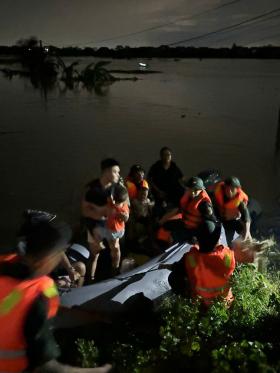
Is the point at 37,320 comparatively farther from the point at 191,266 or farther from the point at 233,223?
the point at 233,223

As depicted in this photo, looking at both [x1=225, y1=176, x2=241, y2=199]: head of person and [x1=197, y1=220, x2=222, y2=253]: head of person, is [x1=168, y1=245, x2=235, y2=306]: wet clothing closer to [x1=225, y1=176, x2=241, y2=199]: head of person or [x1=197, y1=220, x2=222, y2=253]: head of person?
[x1=197, y1=220, x2=222, y2=253]: head of person

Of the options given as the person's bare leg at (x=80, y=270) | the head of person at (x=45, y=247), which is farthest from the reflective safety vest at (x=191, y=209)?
the head of person at (x=45, y=247)

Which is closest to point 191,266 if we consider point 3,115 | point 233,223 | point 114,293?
point 114,293

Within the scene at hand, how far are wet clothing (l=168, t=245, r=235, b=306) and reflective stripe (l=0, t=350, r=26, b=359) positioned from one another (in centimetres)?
174

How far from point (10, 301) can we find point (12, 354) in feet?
0.95

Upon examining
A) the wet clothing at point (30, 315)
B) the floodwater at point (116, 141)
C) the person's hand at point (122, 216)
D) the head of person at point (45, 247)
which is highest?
the head of person at point (45, 247)

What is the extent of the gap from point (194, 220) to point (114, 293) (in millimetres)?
1486

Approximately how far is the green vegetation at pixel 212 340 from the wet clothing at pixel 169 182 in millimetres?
2715

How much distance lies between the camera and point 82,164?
47.4 ft

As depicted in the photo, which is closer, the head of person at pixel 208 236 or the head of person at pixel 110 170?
the head of person at pixel 208 236

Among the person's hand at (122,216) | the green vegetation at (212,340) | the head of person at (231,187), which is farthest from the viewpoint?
the head of person at (231,187)

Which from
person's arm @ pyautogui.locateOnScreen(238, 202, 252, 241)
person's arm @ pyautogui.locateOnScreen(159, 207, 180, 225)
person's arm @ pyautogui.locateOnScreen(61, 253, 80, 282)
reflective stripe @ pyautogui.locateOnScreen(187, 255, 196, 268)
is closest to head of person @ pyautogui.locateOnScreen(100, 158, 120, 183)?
person's arm @ pyautogui.locateOnScreen(61, 253, 80, 282)

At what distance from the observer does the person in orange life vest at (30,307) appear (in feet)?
6.41

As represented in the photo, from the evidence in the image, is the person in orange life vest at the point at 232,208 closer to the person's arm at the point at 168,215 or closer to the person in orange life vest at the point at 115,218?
the person's arm at the point at 168,215
